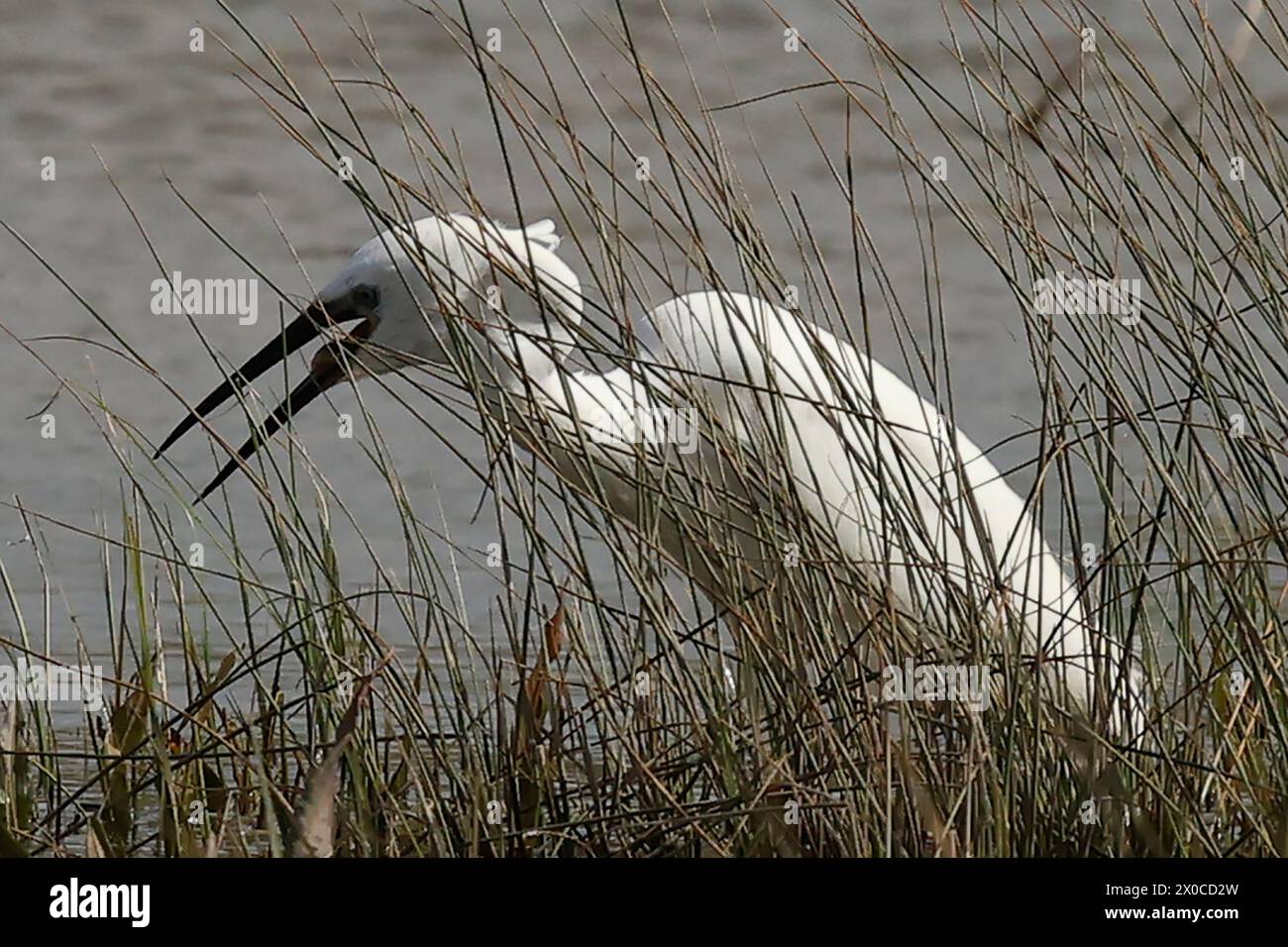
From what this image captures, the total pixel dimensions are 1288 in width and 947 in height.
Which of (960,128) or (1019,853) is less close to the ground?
(960,128)

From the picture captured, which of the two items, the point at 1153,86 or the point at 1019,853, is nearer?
the point at 1019,853

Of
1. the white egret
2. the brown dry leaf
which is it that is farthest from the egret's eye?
Result: the brown dry leaf

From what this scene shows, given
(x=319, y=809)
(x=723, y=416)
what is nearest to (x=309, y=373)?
(x=723, y=416)

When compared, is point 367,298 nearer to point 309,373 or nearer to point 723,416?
point 309,373

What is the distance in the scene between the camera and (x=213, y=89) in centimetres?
645

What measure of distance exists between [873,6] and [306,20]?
189cm

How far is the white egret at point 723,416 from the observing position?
2.01 m

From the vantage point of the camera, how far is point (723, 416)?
10.2 feet

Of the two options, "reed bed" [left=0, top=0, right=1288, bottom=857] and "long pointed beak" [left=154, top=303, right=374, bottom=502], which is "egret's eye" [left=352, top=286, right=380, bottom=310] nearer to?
"long pointed beak" [left=154, top=303, right=374, bottom=502]

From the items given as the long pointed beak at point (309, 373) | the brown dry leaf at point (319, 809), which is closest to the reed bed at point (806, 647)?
the brown dry leaf at point (319, 809)

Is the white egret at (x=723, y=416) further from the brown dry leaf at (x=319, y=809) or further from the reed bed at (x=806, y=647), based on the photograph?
the brown dry leaf at (x=319, y=809)

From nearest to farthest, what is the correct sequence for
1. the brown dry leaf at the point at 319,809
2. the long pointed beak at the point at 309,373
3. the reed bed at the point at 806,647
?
the brown dry leaf at the point at 319,809 → the reed bed at the point at 806,647 → the long pointed beak at the point at 309,373
